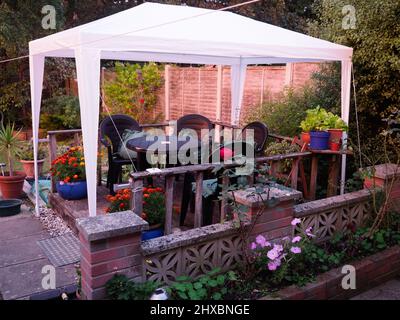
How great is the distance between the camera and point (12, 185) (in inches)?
219

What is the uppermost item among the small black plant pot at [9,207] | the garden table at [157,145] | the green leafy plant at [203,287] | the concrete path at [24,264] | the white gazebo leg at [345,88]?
the white gazebo leg at [345,88]

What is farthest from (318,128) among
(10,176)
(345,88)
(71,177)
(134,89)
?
(134,89)

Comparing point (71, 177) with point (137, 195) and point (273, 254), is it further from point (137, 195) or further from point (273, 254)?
point (273, 254)

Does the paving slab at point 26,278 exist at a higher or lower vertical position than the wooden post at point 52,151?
lower

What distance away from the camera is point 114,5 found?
14.4 m

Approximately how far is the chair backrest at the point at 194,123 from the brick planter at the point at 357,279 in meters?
3.84

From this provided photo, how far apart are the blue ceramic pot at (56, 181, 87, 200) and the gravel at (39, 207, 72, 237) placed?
290 millimetres

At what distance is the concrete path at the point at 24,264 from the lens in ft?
10.1

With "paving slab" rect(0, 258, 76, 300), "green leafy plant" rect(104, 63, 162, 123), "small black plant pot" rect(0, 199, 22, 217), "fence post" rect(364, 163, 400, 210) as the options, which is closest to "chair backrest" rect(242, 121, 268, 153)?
"fence post" rect(364, 163, 400, 210)

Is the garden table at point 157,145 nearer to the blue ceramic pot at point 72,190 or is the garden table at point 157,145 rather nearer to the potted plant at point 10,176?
the blue ceramic pot at point 72,190

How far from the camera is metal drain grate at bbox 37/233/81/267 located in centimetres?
363

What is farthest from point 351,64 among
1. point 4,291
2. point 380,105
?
point 4,291

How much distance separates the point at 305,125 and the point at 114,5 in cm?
1195

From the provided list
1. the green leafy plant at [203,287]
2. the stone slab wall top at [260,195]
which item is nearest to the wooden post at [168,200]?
the stone slab wall top at [260,195]
